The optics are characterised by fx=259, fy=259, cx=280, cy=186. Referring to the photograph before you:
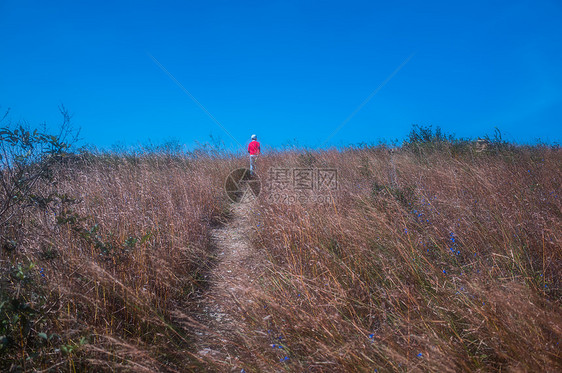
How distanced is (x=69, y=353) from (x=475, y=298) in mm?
2655

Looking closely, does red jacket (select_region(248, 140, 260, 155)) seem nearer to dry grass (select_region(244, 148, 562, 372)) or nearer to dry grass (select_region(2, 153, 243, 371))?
dry grass (select_region(244, 148, 562, 372))

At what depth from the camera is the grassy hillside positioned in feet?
5.07

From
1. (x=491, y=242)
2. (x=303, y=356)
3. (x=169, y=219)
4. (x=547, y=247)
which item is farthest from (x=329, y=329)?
(x=169, y=219)

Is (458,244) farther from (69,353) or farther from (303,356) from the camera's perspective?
(69,353)

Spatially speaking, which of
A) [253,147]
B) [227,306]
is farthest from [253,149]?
[227,306]

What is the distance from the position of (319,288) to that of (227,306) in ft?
3.25

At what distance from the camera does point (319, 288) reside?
80.3 inches

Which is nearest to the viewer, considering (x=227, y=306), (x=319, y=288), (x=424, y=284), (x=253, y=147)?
(x=319, y=288)

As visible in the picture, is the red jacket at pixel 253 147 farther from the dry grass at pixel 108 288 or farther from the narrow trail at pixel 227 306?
the dry grass at pixel 108 288

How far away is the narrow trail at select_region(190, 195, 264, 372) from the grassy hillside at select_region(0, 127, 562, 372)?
8 cm

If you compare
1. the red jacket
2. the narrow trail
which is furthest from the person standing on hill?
the narrow trail

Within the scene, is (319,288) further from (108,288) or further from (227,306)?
(108,288)

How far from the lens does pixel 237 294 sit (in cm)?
254

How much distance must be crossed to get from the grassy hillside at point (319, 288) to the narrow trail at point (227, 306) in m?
0.08
